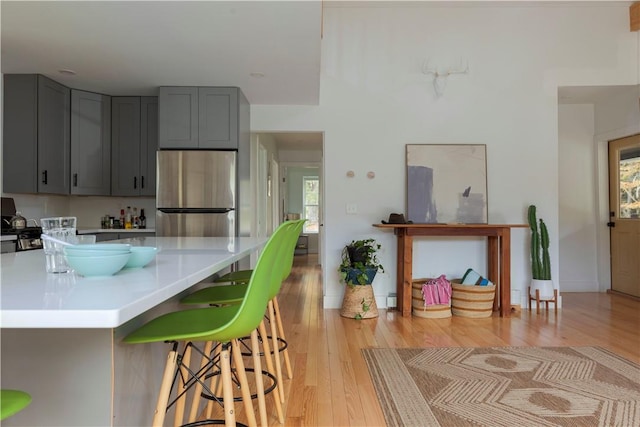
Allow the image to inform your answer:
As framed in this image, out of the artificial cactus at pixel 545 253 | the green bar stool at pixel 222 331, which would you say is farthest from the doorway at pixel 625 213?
the green bar stool at pixel 222 331

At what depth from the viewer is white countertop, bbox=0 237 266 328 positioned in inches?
28.7

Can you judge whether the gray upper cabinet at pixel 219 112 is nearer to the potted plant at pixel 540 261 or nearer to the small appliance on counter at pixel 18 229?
the small appliance on counter at pixel 18 229

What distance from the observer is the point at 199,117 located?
4160 mm

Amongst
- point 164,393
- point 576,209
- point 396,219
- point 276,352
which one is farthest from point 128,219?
point 576,209

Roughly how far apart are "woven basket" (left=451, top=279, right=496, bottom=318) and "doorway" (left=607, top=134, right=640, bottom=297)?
225cm

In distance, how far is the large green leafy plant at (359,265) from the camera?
13.9 ft

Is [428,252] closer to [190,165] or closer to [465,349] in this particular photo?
[465,349]

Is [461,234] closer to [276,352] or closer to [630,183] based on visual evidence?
[630,183]

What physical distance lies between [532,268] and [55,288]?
15.0ft

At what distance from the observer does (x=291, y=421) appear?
6.66 feet

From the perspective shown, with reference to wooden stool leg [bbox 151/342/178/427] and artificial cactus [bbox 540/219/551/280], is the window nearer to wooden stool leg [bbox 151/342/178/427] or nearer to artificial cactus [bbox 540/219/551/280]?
artificial cactus [bbox 540/219/551/280]

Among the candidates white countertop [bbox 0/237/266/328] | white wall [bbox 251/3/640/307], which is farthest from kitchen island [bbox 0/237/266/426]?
white wall [bbox 251/3/640/307]

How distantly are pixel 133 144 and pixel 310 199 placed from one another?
652 centimetres

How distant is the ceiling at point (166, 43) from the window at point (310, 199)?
651cm
